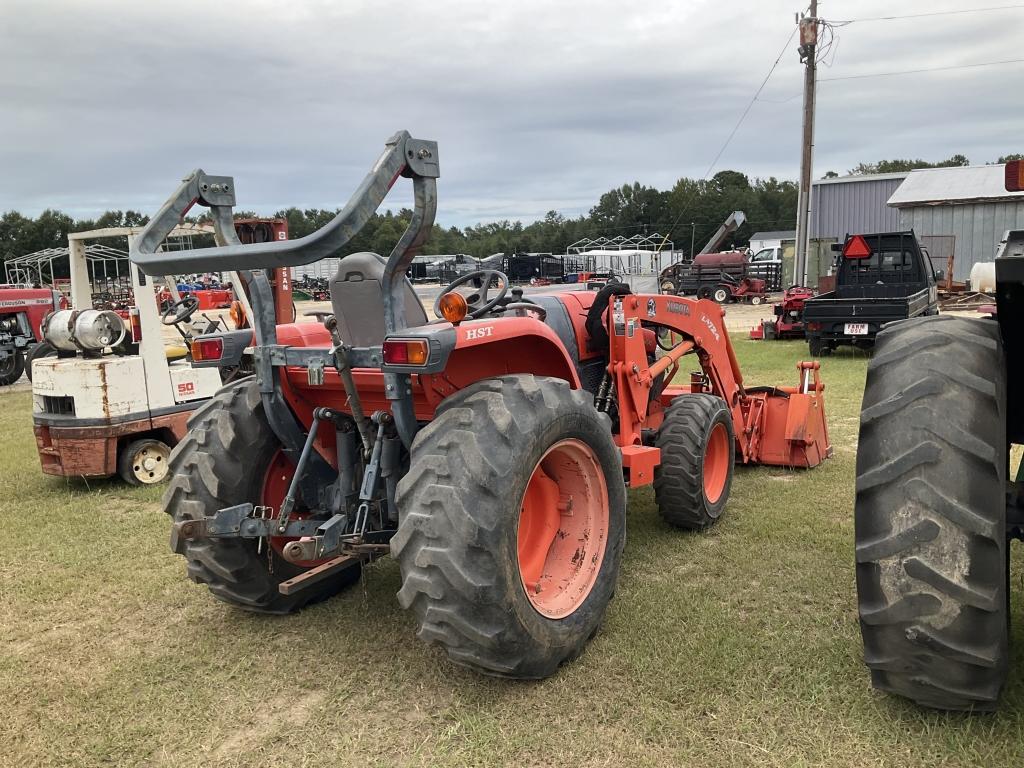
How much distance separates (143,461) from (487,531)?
4.99 m

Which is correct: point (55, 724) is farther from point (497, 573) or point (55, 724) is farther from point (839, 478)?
point (839, 478)

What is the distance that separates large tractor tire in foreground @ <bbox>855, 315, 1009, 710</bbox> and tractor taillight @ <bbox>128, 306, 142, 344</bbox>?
5960 millimetres

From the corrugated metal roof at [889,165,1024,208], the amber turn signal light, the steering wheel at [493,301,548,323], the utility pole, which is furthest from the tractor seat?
the corrugated metal roof at [889,165,1024,208]

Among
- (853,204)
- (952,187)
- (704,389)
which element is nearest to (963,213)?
(952,187)

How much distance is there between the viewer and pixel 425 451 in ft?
9.85

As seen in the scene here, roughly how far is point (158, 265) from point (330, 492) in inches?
53.8

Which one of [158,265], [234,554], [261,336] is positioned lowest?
[234,554]

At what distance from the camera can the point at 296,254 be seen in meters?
2.70

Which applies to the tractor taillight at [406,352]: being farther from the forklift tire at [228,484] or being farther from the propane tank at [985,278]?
the propane tank at [985,278]

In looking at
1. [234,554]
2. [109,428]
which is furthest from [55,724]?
[109,428]

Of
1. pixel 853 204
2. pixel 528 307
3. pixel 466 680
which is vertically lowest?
pixel 466 680

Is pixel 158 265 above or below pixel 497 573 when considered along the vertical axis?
above

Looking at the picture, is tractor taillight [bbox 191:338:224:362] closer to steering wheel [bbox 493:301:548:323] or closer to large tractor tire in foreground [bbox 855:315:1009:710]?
steering wheel [bbox 493:301:548:323]

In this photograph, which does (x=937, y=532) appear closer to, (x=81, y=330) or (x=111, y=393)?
(x=111, y=393)
